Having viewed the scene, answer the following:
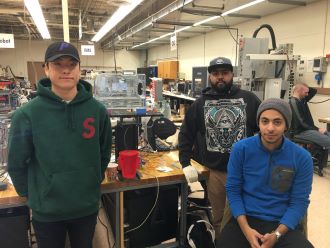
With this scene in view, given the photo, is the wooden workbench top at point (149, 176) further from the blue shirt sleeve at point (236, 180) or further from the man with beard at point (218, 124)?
A: the blue shirt sleeve at point (236, 180)

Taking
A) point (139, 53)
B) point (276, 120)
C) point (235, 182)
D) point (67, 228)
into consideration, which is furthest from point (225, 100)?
point (139, 53)

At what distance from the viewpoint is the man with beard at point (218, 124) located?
6.79 ft

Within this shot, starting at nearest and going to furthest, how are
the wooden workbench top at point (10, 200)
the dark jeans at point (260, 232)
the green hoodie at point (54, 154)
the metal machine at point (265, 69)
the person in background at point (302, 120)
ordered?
the green hoodie at point (54, 154) → the dark jeans at point (260, 232) → the wooden workbench top at point (10, 200) → the person in background at point (302, 120) → the metal machine at point (265, 69)

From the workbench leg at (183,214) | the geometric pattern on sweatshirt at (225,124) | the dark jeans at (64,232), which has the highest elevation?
the geometric pattern on sweatshirt at (225,124)

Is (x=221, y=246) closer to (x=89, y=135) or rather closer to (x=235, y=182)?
(x=235, y=182)

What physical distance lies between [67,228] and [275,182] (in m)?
1.20

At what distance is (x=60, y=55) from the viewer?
1.42 meters

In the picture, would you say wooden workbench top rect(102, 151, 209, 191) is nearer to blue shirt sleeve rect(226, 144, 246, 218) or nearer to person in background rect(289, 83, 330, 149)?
blue shirt sleeve rect(226, 144, 246, 218)

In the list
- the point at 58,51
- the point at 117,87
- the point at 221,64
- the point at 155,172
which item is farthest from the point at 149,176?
the point at 117,87

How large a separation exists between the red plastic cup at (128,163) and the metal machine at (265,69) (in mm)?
3431

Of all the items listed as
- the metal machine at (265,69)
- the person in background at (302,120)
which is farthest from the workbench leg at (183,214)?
the metal machine at (265,69)

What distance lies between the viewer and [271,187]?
171 cm

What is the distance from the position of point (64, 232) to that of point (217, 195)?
1091mm

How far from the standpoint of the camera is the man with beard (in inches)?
81.4
